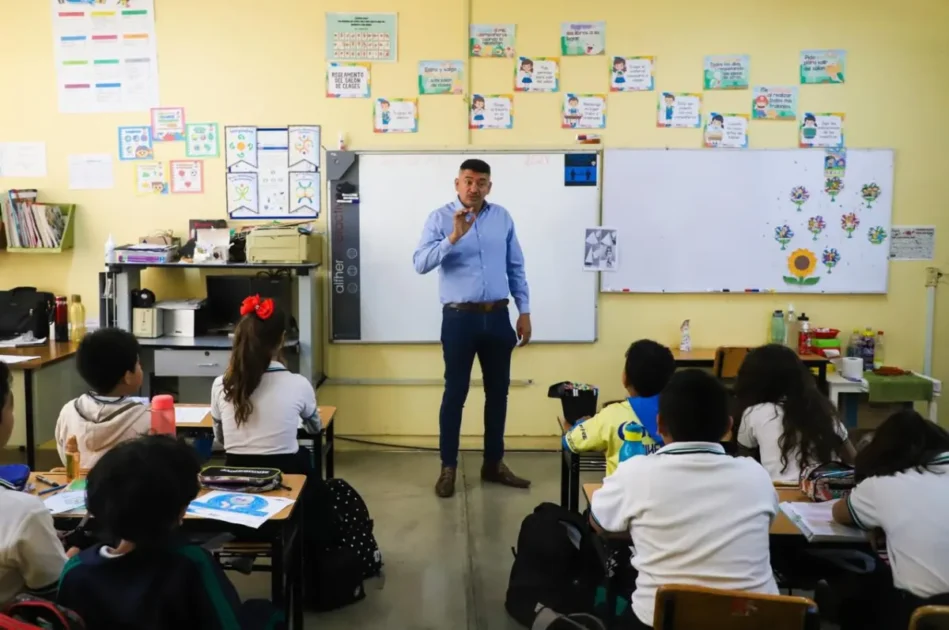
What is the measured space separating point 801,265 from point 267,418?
353 centimetres

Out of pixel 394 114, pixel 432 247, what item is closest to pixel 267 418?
pixel 432 247

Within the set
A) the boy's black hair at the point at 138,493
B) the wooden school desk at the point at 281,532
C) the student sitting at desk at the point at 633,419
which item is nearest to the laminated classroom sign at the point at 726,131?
the student sitting at desk at the point at 633,419

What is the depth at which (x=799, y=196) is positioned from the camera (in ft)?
15.8

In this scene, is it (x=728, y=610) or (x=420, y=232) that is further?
(x=420, y=232)

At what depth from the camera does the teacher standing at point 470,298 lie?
13.1ft

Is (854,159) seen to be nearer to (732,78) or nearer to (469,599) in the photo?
(732,78)

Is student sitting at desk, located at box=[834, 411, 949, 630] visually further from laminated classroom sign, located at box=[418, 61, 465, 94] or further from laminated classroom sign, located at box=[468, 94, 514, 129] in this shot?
laminated classroom sign, located at box=[418, 61, 465, 94]

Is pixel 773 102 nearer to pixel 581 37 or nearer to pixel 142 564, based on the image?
A: pixel 581 37

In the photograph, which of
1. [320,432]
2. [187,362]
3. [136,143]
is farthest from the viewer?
[136,143]

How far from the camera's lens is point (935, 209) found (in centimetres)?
486

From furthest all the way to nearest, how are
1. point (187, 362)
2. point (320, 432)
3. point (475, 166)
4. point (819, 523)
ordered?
point (187, 362), point (475, 166), point (320, 432), point (819, 523)

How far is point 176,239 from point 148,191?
37cm

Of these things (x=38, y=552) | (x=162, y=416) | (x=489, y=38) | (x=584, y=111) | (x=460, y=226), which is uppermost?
(x=489, y=38)

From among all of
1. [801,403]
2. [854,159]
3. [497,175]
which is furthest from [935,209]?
[801,403]
